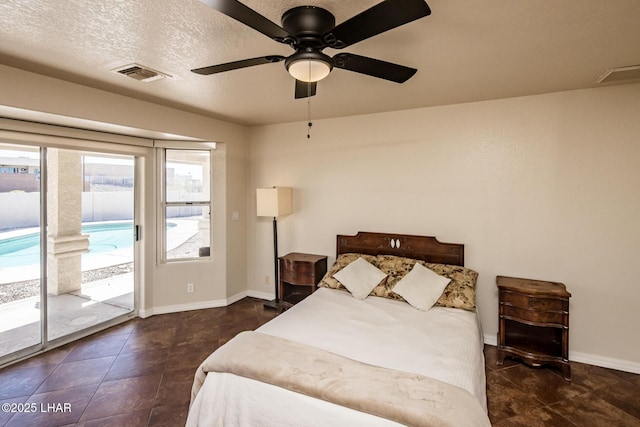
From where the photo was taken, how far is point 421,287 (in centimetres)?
296

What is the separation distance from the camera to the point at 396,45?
6.79 feet

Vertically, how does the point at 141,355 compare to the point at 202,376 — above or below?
below

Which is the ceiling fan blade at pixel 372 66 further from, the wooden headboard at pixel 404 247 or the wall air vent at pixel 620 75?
the wooden headboard at pixel 404 247

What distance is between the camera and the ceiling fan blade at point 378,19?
47.2 inches

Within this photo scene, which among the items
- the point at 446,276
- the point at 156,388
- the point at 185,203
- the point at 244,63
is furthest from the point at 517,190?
the point at 185,203

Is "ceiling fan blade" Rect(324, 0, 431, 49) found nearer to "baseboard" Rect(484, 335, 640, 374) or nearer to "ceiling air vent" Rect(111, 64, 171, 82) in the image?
"ceiling air vent" Rect(111, 64, 171, 82)

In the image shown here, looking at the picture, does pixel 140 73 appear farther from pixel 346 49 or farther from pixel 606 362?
pixel 606 362

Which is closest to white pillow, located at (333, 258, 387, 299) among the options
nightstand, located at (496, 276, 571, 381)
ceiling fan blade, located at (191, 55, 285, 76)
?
nightstand, located at (496, 276, 571, 381)

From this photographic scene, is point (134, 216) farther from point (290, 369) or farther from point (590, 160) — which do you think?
point (590, 160)

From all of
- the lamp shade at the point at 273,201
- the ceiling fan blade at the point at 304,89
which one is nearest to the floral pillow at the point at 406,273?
the lamp shade at the point at 273,201

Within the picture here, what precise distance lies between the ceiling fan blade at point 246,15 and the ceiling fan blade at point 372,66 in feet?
1.08

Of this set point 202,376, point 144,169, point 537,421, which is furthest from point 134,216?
point 537,421

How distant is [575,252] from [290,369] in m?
2.99

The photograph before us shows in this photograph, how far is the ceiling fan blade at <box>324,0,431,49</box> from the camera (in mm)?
1200
